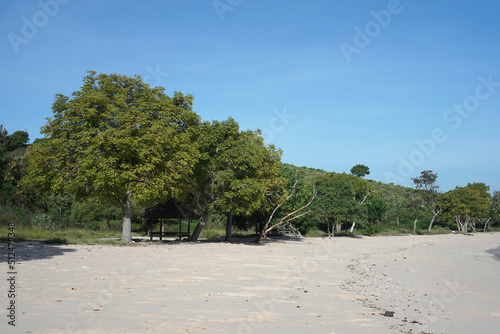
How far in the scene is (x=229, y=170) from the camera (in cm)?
2773

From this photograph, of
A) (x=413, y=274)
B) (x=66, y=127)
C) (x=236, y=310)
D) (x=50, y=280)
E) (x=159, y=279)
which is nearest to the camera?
(x=236, y=310)

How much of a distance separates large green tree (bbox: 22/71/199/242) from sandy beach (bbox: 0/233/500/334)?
25.7 feet

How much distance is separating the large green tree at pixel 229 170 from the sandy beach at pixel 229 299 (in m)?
11.8

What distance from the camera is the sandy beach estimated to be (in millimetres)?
7160

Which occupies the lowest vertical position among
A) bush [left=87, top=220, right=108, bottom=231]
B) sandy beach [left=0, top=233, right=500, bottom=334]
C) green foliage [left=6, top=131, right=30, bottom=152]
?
sandy beach [left=0, top=233, right=500, bottom=334]

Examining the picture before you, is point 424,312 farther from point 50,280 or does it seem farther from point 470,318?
point 50,280

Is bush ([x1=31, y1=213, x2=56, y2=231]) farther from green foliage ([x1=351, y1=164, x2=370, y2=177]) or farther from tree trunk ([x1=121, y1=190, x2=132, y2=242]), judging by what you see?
green foliage ([x1=351, y1=164, x2=370, y2=177])

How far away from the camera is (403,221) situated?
242 feet

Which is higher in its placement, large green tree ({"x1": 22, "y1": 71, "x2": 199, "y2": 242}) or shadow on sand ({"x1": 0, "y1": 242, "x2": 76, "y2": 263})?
large green tree ({"x1": 22, "y1": 71, "x2": 199, "y2": 242})

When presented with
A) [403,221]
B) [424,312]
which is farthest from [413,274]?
[403,221]

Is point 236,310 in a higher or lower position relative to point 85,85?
lower

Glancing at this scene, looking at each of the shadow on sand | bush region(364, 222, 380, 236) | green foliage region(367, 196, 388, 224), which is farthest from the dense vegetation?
green foliage region(367, 196, 388, 224)

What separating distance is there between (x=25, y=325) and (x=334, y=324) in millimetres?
5230

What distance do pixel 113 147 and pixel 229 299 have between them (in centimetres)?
1682
